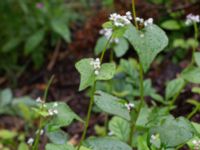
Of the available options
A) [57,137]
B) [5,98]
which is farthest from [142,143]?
[5,98]

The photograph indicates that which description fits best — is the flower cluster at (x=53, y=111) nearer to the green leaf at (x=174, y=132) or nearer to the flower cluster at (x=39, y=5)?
the green leaf at (x=174, y=132)

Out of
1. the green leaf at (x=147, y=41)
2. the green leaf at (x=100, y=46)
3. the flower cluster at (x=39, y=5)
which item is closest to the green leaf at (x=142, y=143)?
the green leaf at (x=147, y=41)

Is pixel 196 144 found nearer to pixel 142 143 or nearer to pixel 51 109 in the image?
pixel 142 143

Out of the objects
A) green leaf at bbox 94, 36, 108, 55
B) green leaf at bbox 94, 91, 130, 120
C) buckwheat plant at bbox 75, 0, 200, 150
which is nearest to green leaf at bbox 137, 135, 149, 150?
buckwheat plant at bbox 75, 0, 200, 150

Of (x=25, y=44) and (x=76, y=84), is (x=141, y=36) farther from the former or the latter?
(x=25, y=44)

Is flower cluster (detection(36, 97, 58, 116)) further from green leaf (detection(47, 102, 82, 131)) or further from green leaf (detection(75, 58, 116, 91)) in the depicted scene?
green leaf (detection(75, 58, 116, 91))
